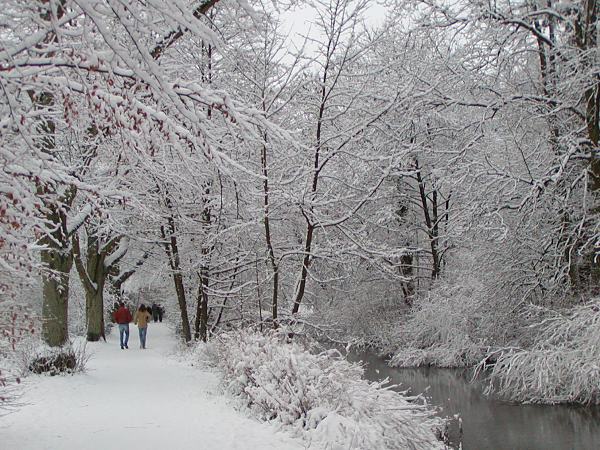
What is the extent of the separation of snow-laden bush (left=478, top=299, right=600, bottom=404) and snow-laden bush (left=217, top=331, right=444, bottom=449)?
307cm

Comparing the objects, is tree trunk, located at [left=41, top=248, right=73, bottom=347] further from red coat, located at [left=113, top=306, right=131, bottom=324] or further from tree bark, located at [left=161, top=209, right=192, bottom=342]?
red coat, located at [left=113, top=306, right=131, bottom=324]

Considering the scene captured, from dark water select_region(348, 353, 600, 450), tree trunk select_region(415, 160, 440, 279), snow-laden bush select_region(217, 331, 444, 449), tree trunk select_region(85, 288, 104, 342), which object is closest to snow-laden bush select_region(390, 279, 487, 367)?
tree trunk select_region(415, 160, 440, 279)

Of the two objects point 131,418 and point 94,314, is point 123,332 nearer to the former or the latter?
point 94,314

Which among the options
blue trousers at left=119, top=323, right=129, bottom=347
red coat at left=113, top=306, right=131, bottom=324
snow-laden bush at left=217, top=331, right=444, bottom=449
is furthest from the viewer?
blue trousers at left=119, top=323, right=129, bottom=347

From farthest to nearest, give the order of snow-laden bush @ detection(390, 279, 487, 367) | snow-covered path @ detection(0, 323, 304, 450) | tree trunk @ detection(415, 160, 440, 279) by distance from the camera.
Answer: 1. tree trunk @ detection(415, 160, 440, 279)
2. snow-laden bush @ detection(390, 279, 487, 367)
3. snow-covered path @ detection(0, 323, 304, 450)

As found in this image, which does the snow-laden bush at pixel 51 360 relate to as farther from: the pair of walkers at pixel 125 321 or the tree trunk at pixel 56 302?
the pair of walkers at pixel 125 321

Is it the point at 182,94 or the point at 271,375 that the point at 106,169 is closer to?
the point at 271,375

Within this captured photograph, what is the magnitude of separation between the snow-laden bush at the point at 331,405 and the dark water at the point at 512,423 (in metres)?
0.92

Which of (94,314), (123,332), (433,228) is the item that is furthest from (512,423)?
(94,314)

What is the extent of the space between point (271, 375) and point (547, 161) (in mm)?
8764

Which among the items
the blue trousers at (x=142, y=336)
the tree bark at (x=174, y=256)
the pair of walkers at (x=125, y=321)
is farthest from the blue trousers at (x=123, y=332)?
the tree bark at (x=174, y=256)

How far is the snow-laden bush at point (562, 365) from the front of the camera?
10.7 meters

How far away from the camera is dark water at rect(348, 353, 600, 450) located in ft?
29.7

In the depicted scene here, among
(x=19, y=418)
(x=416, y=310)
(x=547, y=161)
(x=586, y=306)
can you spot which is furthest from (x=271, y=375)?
(x=416, y=310)
